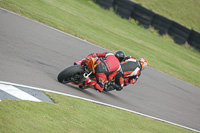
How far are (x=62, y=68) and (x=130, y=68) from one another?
2074 mm

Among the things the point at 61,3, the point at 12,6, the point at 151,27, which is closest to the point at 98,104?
the point at 12,6

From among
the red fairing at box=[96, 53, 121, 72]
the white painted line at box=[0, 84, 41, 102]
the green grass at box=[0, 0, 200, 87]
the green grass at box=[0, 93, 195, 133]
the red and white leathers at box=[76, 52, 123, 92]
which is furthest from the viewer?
the green grass at box=[0, 0, 200, 87]

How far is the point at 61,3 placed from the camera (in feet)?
67.1

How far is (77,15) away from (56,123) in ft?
47.2

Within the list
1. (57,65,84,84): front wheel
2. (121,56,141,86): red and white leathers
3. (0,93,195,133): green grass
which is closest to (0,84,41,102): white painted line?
(0,93,195,133): green grass

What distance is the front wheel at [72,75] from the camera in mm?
8312

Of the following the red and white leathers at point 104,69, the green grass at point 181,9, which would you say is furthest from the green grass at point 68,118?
the green grass at point 181,9

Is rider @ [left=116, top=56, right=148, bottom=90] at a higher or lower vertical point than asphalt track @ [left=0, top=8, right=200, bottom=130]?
higher

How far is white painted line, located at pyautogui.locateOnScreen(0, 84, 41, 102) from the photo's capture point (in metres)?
6.44

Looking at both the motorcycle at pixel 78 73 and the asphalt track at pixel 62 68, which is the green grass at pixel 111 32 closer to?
the asphalt track at pixel 62 68

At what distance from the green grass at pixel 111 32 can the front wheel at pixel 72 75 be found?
268 inches

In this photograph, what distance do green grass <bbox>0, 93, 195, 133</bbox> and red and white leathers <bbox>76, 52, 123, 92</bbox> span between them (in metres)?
0.78

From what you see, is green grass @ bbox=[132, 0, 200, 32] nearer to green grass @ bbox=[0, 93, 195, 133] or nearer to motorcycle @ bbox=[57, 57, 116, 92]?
motorcycle @ bbox=[57, 57, 116, 92]

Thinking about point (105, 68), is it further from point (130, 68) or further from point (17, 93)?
point (17, 93)
